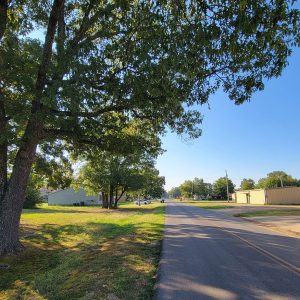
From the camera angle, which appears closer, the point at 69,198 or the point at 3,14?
the point at 3,14

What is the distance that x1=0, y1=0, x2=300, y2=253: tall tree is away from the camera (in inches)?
288

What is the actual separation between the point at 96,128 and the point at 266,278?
27.8 feet

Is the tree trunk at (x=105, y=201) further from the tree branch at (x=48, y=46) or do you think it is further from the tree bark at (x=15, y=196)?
the tree branch at (x=48, y=46)

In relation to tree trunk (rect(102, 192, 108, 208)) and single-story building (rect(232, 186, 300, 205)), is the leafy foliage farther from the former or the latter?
single-story building (rect(232, 186, 300, 205))

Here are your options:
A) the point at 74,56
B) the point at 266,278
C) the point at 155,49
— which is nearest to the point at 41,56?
the point at 74,56

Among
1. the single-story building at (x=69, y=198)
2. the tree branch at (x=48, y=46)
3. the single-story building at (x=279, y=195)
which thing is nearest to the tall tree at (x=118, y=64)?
the tree branch at (x=48, y=46)

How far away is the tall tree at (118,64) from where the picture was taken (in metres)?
7.32

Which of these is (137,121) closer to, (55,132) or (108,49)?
(55,132)

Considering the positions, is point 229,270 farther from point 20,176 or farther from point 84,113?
point 20,176

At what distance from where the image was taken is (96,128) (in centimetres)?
1369

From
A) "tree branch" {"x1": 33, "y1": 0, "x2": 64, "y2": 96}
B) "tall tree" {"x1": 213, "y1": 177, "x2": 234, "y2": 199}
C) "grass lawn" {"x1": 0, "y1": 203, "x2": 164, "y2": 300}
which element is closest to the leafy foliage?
"grass lawn" {"x1": 0, "y1": 203, "x2": 164, "y2": 300}

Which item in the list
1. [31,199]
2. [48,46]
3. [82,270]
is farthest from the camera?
[31,199]

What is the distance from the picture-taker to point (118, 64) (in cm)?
1020

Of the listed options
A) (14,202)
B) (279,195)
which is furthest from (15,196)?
(279,195)
